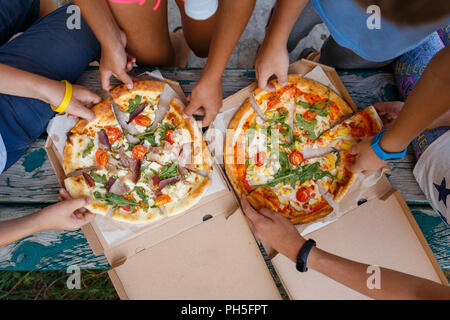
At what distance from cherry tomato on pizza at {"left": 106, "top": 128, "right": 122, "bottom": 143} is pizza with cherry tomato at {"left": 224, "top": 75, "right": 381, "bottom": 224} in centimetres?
64

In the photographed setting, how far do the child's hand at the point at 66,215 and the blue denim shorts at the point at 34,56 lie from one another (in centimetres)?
40

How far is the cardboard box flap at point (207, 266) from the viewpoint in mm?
1548

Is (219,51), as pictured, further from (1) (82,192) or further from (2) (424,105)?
(1) (82,192)

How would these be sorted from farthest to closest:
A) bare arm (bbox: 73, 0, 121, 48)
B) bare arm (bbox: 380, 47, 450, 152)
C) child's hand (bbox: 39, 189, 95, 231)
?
child's hand (bbox: 39, 189, 95, 231)
bare arm (bbox: 73, 0, 121, 48)
bare arm (bbox: 380, 47, 450, 152)

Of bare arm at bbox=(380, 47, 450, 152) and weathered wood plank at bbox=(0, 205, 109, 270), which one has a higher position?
bare arm at bbox=(380, 47, 450, 152)

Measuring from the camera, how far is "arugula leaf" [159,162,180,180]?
1.64 metres

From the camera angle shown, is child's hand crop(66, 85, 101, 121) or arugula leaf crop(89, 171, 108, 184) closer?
child's hand crop(66, 85, 101, 121)

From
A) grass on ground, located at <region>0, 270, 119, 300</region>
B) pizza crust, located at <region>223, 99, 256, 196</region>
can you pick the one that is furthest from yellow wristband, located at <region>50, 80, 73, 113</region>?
grass on ground, located at <region>0, 270, 119, 300</region>

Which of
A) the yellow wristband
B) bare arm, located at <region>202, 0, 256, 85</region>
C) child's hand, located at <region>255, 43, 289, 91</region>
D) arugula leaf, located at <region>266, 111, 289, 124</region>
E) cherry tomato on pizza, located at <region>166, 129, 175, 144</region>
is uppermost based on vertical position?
bare arm, located at <region>202, 0, 256, 85</region>

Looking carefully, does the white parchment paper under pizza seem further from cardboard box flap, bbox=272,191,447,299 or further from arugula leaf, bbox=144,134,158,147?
arugula leaf, bbox=144,134,158,147

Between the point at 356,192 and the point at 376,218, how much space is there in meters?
0.17

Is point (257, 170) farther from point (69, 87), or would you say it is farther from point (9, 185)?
point (9, 185)

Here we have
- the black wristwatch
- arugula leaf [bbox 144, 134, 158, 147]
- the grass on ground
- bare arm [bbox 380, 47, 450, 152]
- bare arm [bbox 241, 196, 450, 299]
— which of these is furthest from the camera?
the grass on ground

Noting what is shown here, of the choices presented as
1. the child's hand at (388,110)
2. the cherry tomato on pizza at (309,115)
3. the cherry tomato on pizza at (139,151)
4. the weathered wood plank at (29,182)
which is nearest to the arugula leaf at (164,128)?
the cherry tomato on pizza at (139,151)
